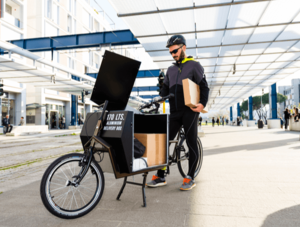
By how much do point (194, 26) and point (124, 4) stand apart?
321 cm

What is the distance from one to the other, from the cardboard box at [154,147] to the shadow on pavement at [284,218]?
127cm

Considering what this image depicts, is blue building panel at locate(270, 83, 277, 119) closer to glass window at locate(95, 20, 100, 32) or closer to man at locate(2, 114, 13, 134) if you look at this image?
man at locate(2, 114, 13, 134)

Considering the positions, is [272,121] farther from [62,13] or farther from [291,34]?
[62,13]

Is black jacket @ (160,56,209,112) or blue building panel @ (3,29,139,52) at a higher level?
blue building panel @ (3,29,139,52)

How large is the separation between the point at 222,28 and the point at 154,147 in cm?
898

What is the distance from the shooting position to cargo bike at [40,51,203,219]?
2.39 meters

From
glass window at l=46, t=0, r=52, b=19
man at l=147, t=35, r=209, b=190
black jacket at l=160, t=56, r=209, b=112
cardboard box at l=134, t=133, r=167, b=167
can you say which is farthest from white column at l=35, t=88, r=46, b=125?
cardboard box at l=134, t=133, r=167, b=167

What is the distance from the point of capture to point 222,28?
34.5 feet

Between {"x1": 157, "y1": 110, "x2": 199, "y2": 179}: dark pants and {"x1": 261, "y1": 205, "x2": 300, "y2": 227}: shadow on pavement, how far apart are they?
122 cm

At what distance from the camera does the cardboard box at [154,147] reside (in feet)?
9.61

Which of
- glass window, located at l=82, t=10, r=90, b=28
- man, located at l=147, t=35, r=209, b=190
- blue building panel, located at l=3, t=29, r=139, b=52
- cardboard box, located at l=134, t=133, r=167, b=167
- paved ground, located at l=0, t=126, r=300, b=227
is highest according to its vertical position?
glass window, located at l=82, t=10, r=90, b=28

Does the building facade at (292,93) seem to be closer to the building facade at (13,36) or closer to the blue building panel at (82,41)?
the building facade at (13,36)

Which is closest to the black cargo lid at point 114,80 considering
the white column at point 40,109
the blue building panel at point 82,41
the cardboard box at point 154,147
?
the cardboard box at point 154,147

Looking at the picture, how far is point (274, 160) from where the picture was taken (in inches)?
228
